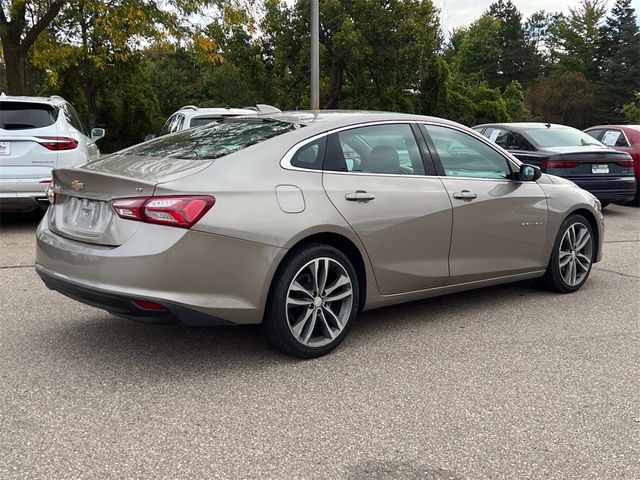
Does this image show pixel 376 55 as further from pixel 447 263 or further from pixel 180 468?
pixel 180 468

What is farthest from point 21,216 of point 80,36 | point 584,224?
point 80,36

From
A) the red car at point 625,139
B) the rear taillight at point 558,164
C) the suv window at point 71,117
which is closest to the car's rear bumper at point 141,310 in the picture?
the suv window at point 71,117

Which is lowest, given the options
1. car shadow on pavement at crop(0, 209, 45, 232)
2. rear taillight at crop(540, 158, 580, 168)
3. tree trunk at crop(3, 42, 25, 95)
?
car shadow on pavement at crop(0, 209, 45, 232)

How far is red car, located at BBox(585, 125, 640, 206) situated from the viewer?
38.8 feet

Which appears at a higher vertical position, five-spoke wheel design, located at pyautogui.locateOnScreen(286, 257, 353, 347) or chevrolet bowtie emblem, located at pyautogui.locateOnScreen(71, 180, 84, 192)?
chevrolet bowtie emblem, located at pyautogui.locateOnScreen(71, 180, 84, 192)

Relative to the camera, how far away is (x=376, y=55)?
3556 centimetres

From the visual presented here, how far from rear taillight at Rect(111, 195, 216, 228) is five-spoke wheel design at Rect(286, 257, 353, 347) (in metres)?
0.73

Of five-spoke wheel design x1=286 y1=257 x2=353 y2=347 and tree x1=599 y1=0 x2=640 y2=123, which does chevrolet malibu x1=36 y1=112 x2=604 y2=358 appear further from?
tree x1=599 y1=0 x2=640 y2=123

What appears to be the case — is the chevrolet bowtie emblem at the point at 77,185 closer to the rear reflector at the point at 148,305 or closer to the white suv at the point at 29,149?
the rear reflector at the point at 148,305

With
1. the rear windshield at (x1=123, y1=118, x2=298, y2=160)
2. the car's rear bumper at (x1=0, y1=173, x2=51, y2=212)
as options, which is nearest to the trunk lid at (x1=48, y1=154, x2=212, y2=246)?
the rear windshield at (x1=123, y1=118, x2=298, y2=160)

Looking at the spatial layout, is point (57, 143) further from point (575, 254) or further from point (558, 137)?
point (558, 137)

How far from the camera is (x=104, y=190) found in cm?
371

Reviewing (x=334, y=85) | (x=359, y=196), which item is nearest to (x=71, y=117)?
(x=359, y=196)

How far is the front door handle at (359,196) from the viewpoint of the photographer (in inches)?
164
